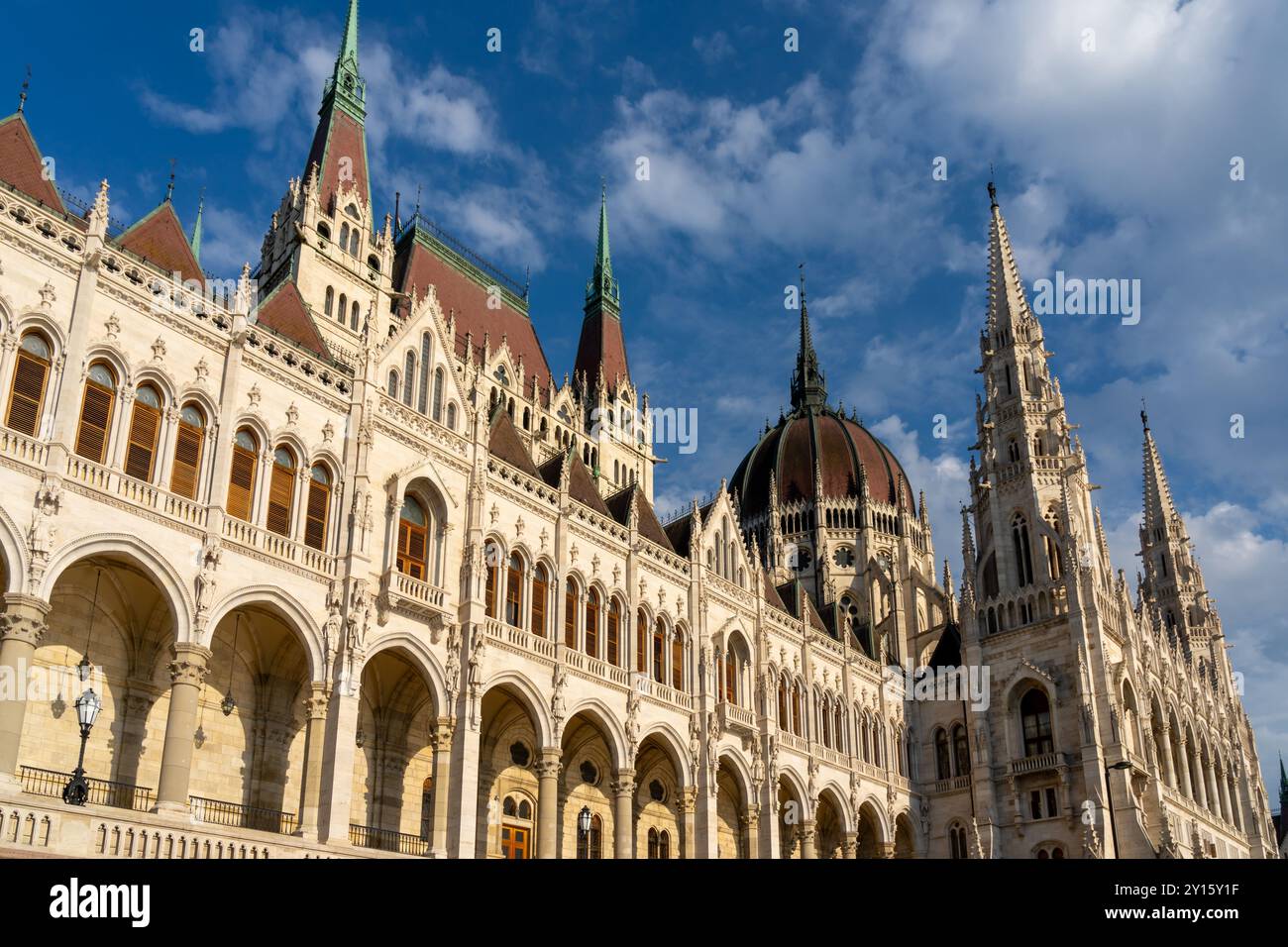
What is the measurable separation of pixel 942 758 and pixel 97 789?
37157 mm

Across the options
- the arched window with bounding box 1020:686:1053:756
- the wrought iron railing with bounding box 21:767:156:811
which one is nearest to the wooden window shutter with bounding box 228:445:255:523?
the wrought iron railing with bounding box 21:767:156:811

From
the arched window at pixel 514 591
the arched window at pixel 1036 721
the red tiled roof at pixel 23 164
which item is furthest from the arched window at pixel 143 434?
the arched window at pixel 1036 721

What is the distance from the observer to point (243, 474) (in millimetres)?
26438

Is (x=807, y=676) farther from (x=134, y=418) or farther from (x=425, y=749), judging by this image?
(x=134, y=418)

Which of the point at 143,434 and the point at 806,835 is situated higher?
the point at 143,434

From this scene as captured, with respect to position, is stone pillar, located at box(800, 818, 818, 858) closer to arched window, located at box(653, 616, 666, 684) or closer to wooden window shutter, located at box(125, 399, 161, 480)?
arched window, located at box(653, 616, 666, 684)

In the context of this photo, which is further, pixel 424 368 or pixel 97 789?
pixel 424 368

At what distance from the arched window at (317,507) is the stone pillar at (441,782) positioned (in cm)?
557

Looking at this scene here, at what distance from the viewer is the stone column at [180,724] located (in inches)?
863

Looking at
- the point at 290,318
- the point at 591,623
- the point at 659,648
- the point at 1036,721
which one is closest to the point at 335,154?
the point at 290,318

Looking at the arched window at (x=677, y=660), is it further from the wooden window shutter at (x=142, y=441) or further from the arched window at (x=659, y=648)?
the wooden window shutter at (x=142, y=441)

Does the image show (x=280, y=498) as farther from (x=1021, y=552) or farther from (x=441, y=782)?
(x=1021, y=552)
